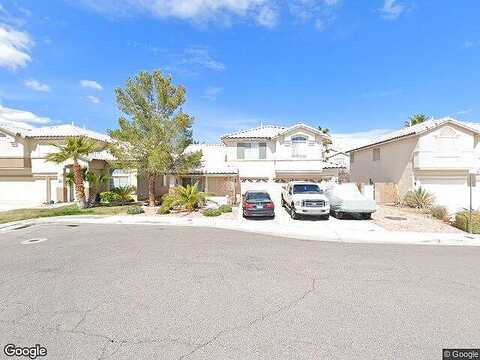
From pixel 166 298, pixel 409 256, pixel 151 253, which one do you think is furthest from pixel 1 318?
pixel 409 256

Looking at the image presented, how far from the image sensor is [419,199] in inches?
805

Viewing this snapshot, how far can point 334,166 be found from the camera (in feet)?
97.1

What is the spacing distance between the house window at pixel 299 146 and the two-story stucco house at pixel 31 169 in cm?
1807

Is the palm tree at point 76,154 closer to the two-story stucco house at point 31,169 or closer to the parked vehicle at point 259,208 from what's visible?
the two-story stucco house at point 31,169

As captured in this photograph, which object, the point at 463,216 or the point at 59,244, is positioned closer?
the point at 59,244

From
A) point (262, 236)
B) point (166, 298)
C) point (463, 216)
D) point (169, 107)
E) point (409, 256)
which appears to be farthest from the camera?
point (169, 107)

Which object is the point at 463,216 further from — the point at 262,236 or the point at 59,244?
the point at 59,244

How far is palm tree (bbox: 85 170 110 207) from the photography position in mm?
22984

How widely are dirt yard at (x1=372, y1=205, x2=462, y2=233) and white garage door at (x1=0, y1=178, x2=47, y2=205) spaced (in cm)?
2927

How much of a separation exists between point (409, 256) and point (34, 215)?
2096 centimetres

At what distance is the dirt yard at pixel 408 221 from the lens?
1409cm

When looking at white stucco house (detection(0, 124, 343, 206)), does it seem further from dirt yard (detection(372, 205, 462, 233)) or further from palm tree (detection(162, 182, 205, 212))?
dirt yard (detection(372, 205, 462, 233))

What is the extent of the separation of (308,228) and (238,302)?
9.27 meters

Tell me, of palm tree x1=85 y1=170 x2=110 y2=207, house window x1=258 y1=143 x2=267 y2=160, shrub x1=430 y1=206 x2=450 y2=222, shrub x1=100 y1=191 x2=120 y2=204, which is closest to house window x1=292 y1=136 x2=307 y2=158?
house window x1=258 y1=143 x2=267 y2=160
